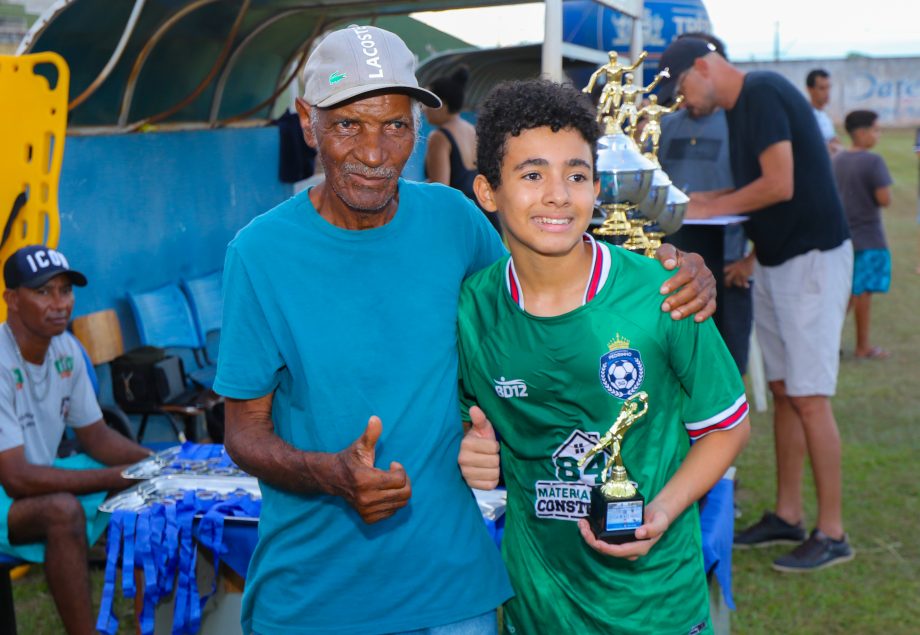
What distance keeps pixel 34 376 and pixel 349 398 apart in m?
2.75

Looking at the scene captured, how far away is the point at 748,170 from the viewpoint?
15.4 feet

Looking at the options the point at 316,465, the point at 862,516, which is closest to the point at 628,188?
the point at 316,465

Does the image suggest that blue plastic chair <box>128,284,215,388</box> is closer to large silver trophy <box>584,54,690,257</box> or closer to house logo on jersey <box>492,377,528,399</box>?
large silver trophy <box>584,54,690,257</box>

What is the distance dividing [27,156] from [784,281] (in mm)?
3978

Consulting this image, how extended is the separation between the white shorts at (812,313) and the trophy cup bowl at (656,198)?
1.75 m

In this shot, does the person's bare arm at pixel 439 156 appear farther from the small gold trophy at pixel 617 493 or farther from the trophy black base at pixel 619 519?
the trophy black base at pixel 619 519

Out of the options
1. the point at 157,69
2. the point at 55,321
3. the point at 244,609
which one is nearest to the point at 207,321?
the point at 157,69

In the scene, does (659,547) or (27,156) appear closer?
(659,547)

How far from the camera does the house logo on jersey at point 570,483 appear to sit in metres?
2.04

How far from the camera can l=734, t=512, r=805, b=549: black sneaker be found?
16.6 ft

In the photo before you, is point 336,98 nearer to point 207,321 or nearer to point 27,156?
point 27,156

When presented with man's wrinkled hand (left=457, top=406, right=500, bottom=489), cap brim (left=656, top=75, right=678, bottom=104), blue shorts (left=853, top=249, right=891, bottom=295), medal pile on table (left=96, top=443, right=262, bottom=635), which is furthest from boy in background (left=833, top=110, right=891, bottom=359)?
man's wrinkled hand (left=457, top=406, right=500, bottom=489)

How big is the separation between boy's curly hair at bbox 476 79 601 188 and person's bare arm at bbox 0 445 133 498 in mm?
2415

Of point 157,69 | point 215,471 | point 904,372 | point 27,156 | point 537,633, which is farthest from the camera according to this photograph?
point 904,372
